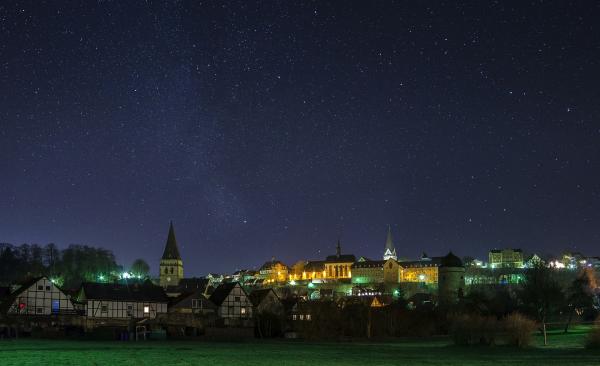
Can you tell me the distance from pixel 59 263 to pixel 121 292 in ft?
290

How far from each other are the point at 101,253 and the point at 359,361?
158810 mm

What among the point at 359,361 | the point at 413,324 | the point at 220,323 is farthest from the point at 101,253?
the point at 359,361

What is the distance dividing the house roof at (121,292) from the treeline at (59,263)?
63.1 meters

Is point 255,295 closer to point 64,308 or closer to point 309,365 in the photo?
point 64,308

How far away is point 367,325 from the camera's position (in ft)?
305

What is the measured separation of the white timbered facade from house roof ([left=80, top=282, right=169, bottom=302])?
3259 mm

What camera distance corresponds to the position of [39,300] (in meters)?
97.1

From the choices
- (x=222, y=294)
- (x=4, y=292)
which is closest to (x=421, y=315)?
(x=222, y=294)

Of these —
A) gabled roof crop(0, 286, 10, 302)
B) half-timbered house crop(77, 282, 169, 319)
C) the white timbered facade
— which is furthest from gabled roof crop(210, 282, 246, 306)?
gabled roof crop(0, 286, 10, 302)

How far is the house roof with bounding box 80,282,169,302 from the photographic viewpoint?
99750 millimetres

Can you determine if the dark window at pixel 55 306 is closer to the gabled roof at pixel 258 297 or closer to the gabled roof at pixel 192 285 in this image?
the gabled roof at pixel 258 297

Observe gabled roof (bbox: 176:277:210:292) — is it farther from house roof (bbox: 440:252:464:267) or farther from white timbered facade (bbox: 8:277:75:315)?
white timbered facade (bbox: 8:277:75:315)

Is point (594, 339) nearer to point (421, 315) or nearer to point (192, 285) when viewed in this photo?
point (421, 315)

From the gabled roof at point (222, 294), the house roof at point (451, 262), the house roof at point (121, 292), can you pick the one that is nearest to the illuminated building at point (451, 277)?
the house roof at point (451, 262)
